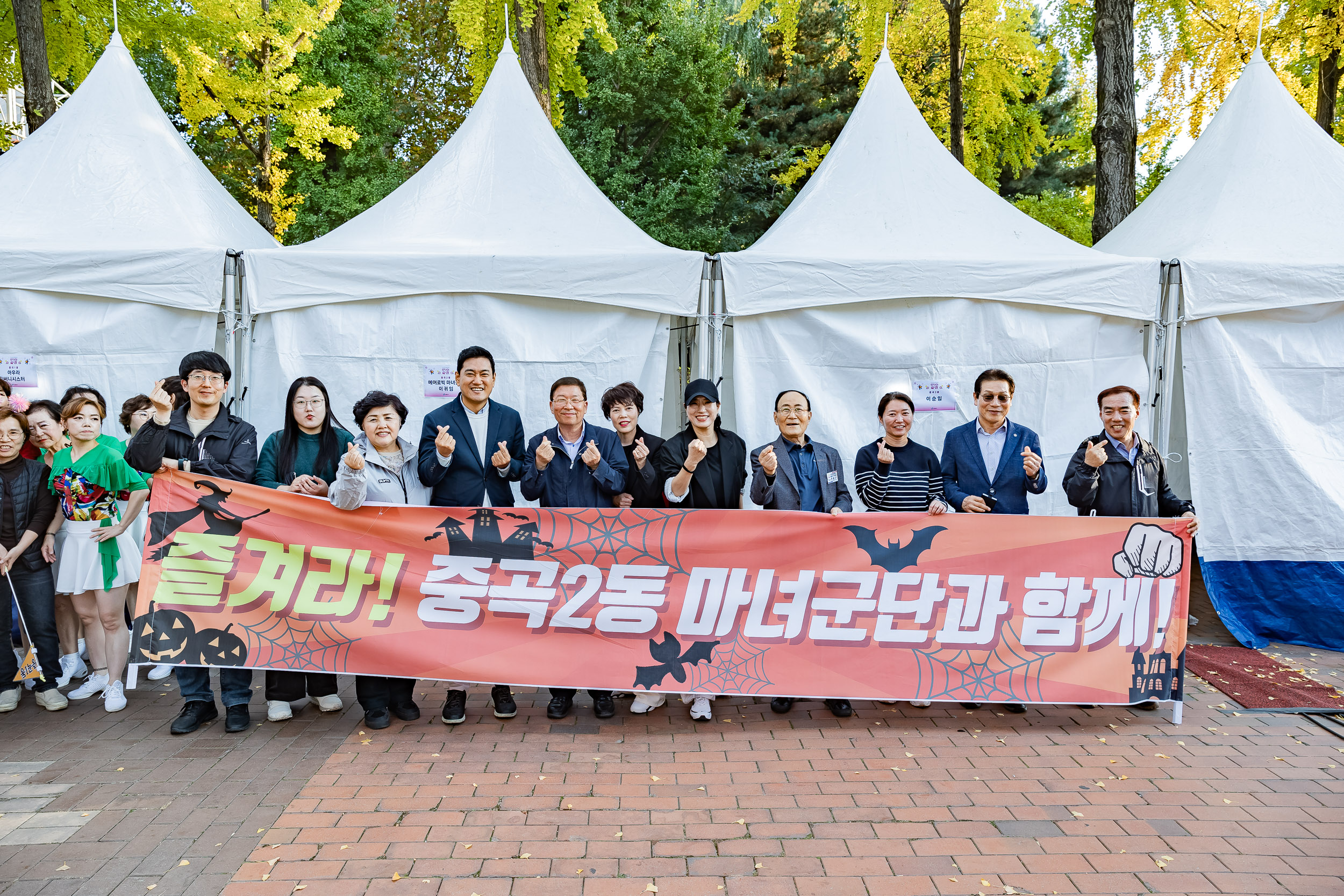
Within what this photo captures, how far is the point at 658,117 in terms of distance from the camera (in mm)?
18547

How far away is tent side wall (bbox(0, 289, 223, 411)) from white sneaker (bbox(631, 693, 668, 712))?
3466mm

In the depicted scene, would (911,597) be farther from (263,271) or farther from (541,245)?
(263,271)

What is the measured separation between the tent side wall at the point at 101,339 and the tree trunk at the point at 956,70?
1214 centimetres

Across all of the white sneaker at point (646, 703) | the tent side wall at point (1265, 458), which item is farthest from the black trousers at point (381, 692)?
the tent side wall at point (1265, 458)

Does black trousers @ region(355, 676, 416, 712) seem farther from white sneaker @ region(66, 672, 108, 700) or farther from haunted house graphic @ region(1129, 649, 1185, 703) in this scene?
haunted house graphic @ region(1129, 649, 1185, 703)

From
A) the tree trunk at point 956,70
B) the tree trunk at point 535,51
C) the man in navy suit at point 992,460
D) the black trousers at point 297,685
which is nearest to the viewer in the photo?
the black trousers at point 297,685

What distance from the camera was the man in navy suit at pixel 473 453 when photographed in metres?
3.94

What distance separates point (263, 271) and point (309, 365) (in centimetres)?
61

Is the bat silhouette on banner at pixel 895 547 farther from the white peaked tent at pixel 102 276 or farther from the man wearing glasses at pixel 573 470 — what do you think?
the white peaked tent at pixel 102 276

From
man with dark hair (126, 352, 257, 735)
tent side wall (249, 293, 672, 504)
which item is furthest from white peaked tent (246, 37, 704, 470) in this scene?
man with dark hair (126, 352, 257, 735)

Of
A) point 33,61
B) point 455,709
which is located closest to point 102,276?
point 455,709

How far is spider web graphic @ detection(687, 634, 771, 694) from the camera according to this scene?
373 cm

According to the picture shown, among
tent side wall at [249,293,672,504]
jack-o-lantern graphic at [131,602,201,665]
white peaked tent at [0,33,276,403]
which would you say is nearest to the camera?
jack-o-lantern graphic at [131,602,201,665]

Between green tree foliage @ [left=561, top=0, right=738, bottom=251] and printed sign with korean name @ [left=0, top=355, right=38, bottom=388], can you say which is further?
green tree foliage @ [left=561, top=0, right=738, bottom=251]
